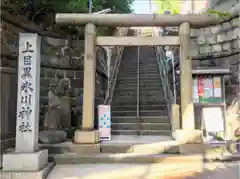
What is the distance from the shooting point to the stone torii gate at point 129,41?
6246 millimetres

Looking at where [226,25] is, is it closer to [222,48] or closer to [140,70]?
[222,48]

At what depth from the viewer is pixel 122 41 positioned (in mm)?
6621

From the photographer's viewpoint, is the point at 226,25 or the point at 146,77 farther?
the point at 146,77

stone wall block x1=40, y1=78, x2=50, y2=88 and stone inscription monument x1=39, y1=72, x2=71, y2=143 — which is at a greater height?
stone wall block x1=40, y1=78, x2=50, y2=88

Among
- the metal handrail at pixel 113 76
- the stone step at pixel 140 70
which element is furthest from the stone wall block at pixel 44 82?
the stone step at pixel 140 70

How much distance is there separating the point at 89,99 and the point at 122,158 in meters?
1.93

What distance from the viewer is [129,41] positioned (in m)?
6.61

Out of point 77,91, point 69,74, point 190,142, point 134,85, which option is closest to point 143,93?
point 134,85

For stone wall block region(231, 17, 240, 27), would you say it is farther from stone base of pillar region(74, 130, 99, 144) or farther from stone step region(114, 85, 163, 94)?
stone base of pillar region(74, 130, 99, 144)

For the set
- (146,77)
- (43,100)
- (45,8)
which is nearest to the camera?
(45,8)

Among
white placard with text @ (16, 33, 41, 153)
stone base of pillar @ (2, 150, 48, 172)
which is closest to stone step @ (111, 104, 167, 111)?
white placard with text @ (16, 33, 41, 153)

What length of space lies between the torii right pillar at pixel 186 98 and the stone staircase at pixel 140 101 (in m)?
1.73

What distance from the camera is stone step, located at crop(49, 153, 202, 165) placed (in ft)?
18.7

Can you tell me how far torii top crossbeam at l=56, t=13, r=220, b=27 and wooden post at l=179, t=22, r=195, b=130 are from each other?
251mm
